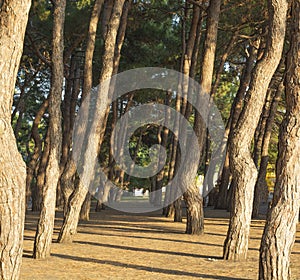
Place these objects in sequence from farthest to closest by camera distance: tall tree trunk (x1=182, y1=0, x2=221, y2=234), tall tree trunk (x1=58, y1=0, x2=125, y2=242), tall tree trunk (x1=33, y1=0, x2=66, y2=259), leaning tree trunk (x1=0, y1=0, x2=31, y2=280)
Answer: tall tree trunk (x1=182, y1=0, x2=221, y2=234) < tall tree trunk (x1=58, y1=0, x2=125, y2=242) < tall tree trunk (x1=33, y1=0, x2=66, y2=259) < leaning tree trunk (x1=0, y1=0, x2=31, y2=280)

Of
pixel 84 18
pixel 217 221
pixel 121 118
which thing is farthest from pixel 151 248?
pixel 121 118

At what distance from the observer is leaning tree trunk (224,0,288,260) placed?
10.5m

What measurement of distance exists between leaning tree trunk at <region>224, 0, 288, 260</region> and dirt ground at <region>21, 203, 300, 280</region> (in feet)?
1.41

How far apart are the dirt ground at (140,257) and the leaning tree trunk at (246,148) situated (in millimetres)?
431

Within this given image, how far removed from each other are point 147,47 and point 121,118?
841 centimetres

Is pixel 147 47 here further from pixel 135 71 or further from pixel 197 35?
pixel 197 35

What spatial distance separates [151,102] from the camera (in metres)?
33.9

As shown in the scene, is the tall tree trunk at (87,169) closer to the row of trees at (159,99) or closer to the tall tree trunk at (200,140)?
the row of trees at (159,99)

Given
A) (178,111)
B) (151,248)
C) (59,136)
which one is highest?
(178,111)

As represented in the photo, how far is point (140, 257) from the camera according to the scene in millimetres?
11523

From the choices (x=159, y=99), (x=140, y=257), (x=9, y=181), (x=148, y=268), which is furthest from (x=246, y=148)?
(x=159, y=99)

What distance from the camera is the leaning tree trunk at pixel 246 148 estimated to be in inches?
413

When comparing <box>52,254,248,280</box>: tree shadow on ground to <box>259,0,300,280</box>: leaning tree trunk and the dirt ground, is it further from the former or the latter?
<box>259,0,300,280</box>: leaning tree trunk

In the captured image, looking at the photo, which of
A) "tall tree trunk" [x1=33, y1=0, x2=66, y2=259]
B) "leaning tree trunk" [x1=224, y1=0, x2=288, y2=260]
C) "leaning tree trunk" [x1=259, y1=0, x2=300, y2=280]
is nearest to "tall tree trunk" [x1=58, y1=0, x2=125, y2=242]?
"tall tree trunk" [x1=33, y1=0, x2=66, y2=259]
